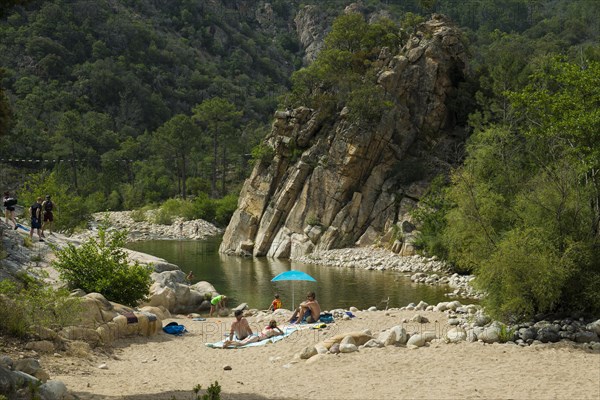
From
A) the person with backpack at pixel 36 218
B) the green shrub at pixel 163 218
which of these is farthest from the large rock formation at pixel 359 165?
the person with backpack at pixel 36 218

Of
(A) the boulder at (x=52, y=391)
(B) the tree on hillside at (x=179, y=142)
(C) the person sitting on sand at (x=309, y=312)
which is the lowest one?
(C) the person sitting on sand at (x=309, y=312)

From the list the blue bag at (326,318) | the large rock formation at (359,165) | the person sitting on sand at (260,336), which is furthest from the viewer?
the large rock formation at (359,165)

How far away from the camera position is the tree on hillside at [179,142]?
82250mm

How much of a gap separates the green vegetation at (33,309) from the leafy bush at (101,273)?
10.5ft

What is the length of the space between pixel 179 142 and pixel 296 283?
2118 inches

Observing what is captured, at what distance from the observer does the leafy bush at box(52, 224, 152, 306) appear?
20.8 metres

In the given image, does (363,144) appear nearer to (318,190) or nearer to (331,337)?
(318,190)

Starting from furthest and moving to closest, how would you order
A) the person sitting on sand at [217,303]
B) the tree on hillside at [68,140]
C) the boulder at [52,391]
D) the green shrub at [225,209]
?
the tree on hillside at [68,140] < the green shrub at [225,209] < the person sitting on sand at [217,303] < the boulder at [52,391]

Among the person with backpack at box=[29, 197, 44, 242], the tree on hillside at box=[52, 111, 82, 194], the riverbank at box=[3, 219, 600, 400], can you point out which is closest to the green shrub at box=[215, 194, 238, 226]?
the tree on hillside at box=[52, 111, 82, 194]

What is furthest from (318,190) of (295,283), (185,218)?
(185,218)

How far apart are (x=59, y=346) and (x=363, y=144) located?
3576cm

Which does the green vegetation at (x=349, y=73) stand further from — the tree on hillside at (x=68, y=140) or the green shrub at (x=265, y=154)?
the tree on hillside at (x=68, y=140)

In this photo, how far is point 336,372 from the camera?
1380 centimetres

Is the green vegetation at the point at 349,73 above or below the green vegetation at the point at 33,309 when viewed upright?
above
